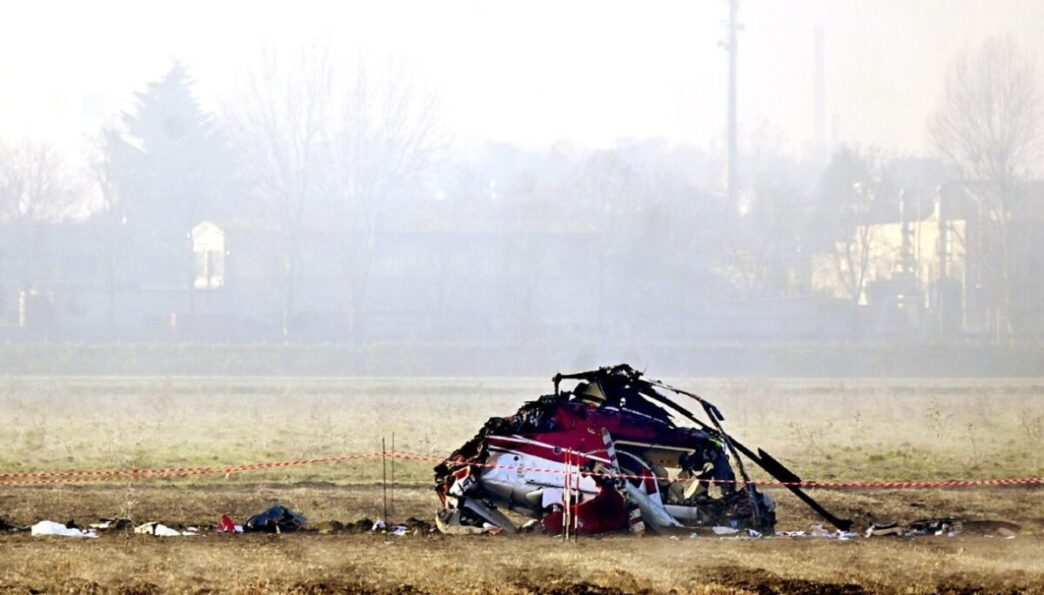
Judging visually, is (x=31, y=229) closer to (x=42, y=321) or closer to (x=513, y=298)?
(x=42, y=321)

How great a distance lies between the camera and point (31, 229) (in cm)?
9081

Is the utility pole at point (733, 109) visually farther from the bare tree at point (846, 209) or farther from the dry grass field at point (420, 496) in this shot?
the dry grass field at point (420, 496)

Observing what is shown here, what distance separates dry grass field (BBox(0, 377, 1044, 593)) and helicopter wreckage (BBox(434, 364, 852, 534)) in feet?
1.90

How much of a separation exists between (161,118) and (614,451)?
8890cm

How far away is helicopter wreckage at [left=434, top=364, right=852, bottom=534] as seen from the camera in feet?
55.8

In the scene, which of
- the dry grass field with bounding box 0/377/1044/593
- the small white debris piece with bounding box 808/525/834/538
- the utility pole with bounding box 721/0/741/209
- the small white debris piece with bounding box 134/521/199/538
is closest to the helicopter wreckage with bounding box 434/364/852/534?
the dry grass field with bounding box 0/377/1044/593

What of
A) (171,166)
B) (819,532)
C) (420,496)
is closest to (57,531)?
(420,496)

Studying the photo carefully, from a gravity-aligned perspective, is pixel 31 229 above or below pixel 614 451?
above

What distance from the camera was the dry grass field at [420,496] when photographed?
13875mm

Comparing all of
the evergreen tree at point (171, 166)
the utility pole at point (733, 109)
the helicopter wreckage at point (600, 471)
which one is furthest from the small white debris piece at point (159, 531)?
the utility pole at point (733, 109)

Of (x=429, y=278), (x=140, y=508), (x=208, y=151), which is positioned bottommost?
(x=140, y=508)

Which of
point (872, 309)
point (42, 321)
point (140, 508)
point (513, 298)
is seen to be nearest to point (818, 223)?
point (872, 309)

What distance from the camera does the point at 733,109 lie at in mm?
110875

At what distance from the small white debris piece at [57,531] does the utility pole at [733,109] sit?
90439 mm
